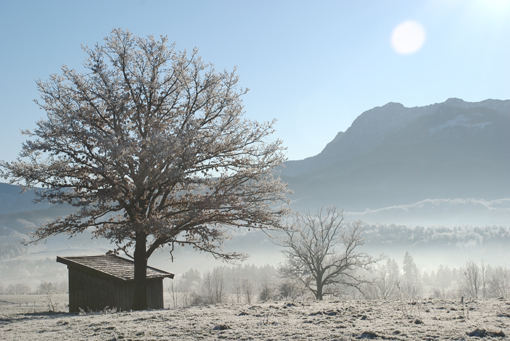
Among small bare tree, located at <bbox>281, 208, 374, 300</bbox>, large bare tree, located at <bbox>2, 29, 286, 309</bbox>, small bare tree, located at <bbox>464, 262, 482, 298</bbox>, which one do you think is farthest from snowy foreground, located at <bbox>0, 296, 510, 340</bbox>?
small bare tree, located at <bbox>464, 262, 482, 298</bbox>

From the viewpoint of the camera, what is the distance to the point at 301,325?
10.3 metres

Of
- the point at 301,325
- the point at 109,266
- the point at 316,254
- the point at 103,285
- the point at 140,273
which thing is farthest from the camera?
the point at 316,254

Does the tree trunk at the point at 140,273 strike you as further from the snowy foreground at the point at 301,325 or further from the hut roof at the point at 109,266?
the snowy foreground at the point at 301,325

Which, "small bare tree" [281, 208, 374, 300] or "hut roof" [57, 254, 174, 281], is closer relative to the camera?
"hut roof" [57, 254, 174, 281]

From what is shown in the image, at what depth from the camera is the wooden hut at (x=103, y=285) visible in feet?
72.5

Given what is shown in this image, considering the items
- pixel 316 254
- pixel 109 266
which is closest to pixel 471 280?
pixel 316 254

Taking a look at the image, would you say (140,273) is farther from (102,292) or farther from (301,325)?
(301,325)

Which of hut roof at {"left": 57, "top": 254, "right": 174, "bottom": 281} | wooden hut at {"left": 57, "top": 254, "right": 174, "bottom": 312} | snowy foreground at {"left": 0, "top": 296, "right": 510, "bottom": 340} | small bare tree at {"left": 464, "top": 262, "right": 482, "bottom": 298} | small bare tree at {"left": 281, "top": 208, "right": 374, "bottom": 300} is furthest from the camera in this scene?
small bare tree at {"left": 464, "top": 262, "right": 482, "bottom": 298}

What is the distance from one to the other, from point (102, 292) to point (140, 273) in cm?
388

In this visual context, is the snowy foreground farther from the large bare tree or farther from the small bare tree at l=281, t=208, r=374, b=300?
the small bare tree at l=281, t=208, r=374, b=300

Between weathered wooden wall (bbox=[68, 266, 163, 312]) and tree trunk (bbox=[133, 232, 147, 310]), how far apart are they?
89.8 inches

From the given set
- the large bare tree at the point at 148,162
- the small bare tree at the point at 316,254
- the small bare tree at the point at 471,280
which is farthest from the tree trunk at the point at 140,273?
the small bare tree at the point at 471,280

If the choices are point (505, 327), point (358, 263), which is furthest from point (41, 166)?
point (358, 263)

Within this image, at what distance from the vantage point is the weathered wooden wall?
871 inches
